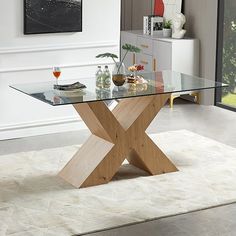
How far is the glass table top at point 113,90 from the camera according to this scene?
4.80 metres

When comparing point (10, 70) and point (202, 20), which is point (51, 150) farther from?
point (202, 20)

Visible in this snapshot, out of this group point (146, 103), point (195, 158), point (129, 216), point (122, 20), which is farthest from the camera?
point (122, 20)

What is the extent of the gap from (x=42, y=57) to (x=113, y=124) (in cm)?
170

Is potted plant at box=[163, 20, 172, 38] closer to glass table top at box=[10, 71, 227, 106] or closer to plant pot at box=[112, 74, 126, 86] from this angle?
glass table top at box=[10, 71, 227, 106]

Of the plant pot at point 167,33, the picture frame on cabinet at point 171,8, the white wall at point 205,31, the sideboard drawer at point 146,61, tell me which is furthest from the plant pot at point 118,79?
the picture frame on cabinet at point 171,8

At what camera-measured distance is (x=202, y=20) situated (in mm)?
8023

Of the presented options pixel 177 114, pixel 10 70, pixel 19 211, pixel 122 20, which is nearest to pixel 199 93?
pixel 177 114

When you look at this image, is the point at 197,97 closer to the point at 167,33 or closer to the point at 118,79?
the point at 167,33

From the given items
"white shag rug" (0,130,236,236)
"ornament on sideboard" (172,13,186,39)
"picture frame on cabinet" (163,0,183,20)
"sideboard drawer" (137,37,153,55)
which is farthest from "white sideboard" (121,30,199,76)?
"white shag rug" (0,130,236,236)

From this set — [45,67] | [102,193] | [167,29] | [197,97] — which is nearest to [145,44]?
[167,29]

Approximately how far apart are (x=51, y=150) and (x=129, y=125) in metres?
1.14

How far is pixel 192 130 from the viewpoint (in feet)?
22.3

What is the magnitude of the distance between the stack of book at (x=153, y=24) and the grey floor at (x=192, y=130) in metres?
0.92

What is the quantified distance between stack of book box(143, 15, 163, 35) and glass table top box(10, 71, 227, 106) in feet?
9.35
